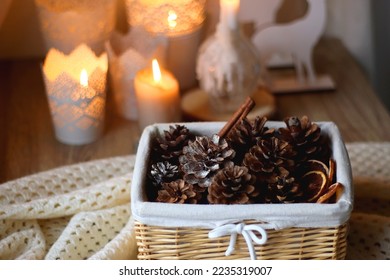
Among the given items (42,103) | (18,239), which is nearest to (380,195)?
(18,239)

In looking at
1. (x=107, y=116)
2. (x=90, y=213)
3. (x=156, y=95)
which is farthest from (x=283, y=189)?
(x=107, y=116)

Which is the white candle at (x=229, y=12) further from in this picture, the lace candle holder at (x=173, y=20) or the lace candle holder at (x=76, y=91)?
the lace candle holder at (x=76, y=91)

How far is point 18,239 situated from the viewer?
0.74 meters

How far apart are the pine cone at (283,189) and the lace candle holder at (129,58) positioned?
1.34 ft

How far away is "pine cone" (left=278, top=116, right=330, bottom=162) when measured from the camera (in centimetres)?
68

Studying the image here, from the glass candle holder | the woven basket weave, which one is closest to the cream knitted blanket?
the woven basket weave

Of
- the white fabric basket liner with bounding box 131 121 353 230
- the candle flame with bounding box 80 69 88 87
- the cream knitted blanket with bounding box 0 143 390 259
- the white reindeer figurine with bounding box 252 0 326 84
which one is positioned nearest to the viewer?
the white fabric basket liner with bounding box 131 121 353 230

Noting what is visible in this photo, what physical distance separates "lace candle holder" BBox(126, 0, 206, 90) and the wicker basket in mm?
335

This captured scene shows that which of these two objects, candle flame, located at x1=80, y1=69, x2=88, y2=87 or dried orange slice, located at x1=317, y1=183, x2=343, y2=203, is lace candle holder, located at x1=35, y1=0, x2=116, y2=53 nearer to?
candle flame, located at x1=80, y1=69, x2=88, y2=87

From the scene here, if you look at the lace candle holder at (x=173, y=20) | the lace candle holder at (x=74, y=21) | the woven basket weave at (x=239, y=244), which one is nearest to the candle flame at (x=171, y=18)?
the lace candle holder at (x=173, y=20)

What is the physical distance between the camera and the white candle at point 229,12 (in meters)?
0.94

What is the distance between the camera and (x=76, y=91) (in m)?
0.93

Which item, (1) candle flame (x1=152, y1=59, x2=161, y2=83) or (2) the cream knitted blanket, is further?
(1) candle flame (x1=152, y1=59, x2=161, y2=83)

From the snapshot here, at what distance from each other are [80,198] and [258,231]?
0.82ft
